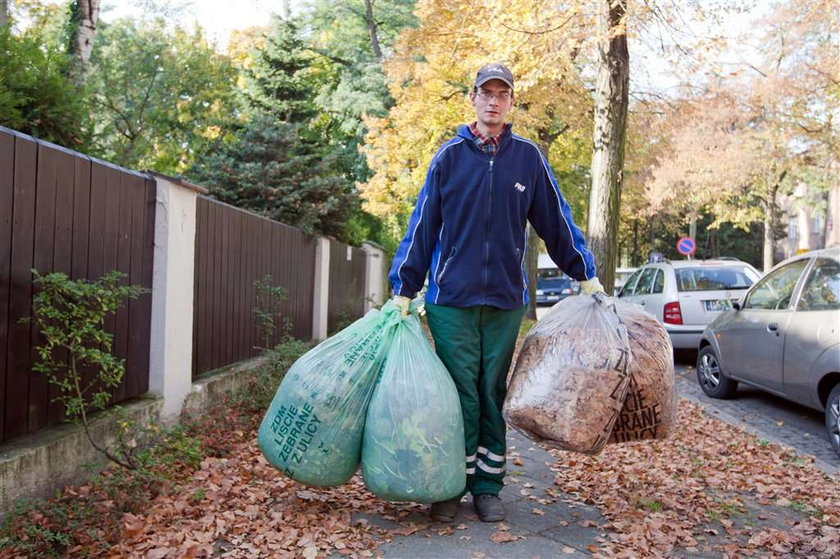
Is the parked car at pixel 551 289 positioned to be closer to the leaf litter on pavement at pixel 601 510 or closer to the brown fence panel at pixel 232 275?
the brown fence panel at pixel 232 275

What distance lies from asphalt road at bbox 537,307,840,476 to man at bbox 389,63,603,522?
2.80 m

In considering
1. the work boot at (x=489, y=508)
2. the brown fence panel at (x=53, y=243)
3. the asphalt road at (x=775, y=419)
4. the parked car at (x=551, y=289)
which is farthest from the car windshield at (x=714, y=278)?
A: the parked car at (x=551, y=289)

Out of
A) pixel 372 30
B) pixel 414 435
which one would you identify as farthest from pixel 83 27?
pixel 372 30

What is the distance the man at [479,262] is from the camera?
3.65 metres

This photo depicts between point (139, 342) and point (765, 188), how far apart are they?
87.2 ft

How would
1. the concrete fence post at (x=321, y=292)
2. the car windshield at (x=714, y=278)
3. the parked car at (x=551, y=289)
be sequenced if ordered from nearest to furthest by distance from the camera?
the car windshield at (x=714, y=278), the concrete fence post at (x=321, y=292), the parked car at (x=551, y=289)

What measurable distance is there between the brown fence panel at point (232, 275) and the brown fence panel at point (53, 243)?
115cm

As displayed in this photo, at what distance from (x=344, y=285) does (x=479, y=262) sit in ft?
32.3

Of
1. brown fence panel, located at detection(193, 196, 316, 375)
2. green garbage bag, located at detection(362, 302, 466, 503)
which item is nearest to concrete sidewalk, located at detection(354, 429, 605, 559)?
green garbage bag, located at detection(362, 302, 466, 503)

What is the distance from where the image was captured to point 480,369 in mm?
3754

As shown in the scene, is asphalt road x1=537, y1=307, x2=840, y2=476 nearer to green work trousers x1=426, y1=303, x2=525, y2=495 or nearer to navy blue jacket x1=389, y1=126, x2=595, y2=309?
green work trousers x1=426, y1=303, x2=525, y2=495

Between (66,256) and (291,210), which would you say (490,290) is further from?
(291,210)

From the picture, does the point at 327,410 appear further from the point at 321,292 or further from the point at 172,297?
the point at 321,292

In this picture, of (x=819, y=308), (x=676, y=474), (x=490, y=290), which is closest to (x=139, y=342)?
(x=490, y=290)
